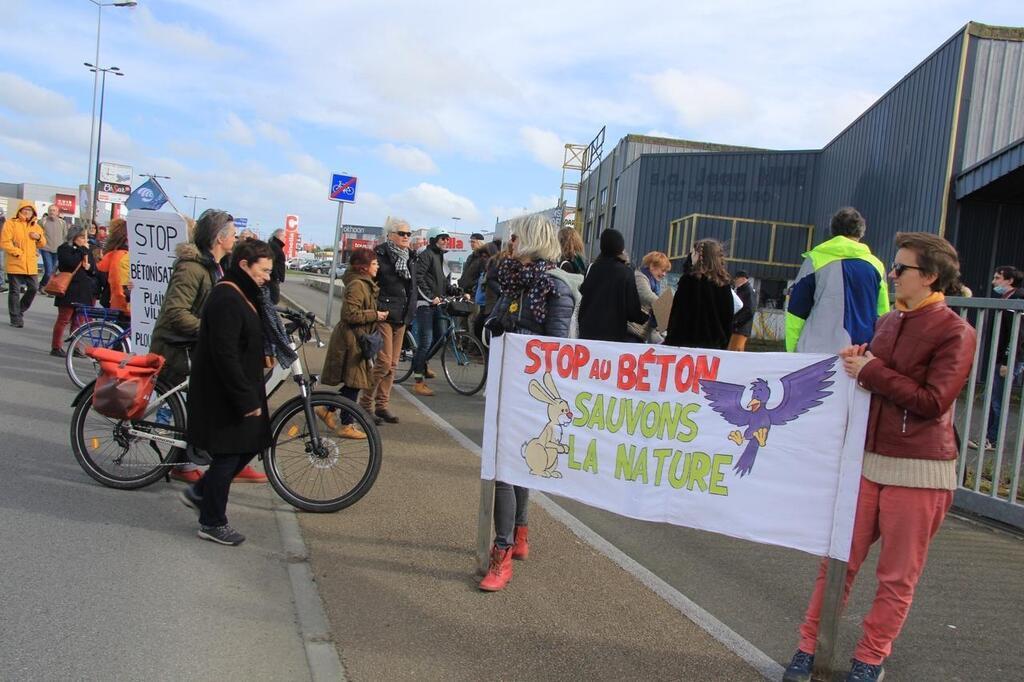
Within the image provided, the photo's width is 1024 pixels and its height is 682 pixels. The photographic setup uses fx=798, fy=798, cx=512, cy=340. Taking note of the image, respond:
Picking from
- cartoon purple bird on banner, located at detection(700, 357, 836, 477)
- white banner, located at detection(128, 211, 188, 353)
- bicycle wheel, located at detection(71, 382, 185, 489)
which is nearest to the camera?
cartoon purple bird on banner, located at detection(700, 357, 836, 477)

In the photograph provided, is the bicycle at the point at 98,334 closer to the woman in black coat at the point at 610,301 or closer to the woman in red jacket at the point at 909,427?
the woman in black coat at the point at 610,301

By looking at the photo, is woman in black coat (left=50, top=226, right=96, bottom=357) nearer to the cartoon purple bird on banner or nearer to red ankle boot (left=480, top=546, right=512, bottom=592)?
red ankle boot (left=480, top=546, right=512, bottom=592)

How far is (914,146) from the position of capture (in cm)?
1569

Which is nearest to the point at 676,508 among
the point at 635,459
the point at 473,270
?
the point at 635,459

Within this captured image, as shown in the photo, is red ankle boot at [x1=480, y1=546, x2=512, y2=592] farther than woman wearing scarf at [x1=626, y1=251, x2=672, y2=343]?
No

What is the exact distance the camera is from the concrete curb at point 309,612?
3.27m

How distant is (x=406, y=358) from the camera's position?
1053cm

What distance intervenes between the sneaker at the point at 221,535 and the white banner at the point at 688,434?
1.55 m

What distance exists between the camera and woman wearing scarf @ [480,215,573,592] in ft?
14.3

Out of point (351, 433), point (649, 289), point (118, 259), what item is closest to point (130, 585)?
point (351, 433)

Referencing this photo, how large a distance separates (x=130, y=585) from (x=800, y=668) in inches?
124

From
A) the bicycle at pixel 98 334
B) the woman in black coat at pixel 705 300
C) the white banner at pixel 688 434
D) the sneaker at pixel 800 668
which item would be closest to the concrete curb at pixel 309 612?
the white banner at pixel 688 434

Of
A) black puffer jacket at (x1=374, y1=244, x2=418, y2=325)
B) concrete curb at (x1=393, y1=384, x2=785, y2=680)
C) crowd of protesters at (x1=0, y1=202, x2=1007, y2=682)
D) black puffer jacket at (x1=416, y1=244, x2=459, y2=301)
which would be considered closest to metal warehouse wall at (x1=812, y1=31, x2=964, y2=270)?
crowd of protesters at (x1=0, y1=202, x2=1007, y2=682)

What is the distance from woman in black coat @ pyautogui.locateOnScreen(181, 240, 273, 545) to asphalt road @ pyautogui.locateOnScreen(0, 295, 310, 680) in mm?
308
